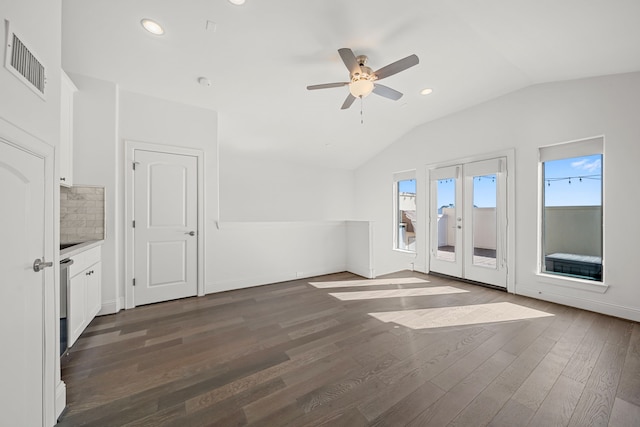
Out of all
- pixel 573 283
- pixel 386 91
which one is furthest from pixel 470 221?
pixel 386 91

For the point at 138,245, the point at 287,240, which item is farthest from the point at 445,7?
the point at 138,245

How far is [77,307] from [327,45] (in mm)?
3686

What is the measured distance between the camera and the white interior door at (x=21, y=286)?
41.1 inches

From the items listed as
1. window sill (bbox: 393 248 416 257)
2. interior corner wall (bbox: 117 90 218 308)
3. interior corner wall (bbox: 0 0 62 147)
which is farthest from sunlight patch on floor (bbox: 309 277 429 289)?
interior corner wall (bbox: 0 0 62 147)

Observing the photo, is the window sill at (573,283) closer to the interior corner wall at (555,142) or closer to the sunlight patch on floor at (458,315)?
the interior corner wall at (555,142)

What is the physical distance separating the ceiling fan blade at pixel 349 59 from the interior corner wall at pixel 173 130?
230 cm

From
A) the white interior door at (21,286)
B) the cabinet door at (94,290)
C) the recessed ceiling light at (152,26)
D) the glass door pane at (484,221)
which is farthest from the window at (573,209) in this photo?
the cabinet door at (94,290)

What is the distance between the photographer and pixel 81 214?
2873mm

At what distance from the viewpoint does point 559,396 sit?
1.67 m

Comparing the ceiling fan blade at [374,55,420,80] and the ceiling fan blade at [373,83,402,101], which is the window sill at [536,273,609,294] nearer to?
the ceiling fan blade at [373,83,402,101]

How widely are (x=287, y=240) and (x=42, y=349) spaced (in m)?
3.23

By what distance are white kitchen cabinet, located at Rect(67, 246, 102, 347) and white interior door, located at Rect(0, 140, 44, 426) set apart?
0.98 m

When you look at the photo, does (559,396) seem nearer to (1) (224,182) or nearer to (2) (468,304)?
(2) (468,304)

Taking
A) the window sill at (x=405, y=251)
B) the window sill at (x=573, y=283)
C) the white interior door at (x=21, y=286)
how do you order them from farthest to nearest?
the window sill at (x=405, y=251) < the window sill at (x=573, y=283) < the white interior door at (x=21, y=286)
